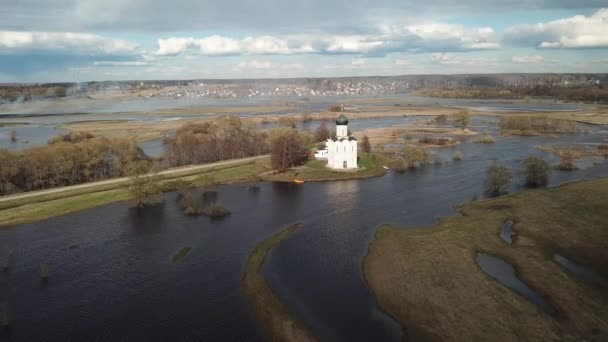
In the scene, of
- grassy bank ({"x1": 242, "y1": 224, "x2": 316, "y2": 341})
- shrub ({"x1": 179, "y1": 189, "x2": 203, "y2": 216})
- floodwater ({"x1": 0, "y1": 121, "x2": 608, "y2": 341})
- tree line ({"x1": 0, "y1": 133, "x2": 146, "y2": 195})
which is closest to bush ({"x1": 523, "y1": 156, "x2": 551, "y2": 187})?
floodwater ({"x1": 0, "y1": 121, "x2": 608, "y2": 341})

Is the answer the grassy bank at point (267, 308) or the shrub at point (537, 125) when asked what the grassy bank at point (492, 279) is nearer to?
the grassy bank at point (267, 308)

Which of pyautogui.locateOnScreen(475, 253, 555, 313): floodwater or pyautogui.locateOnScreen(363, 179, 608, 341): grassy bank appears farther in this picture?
pyautogui.locateOnScreen(475, 253, 555, 313): floodwater

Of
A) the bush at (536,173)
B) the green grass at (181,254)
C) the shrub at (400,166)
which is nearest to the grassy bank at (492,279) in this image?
the bush at (536,173)

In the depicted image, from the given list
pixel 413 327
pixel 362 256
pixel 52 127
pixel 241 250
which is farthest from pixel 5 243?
pixel 52 127

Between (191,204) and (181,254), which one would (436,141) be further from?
(181,254)

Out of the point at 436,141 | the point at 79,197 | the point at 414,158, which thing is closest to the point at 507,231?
the point at 414,158

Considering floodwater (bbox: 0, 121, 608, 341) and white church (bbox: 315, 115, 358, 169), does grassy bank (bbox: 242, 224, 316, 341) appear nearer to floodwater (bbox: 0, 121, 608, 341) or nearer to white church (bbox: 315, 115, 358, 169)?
floodwater (bbox: 0, 121, 608, 341)
